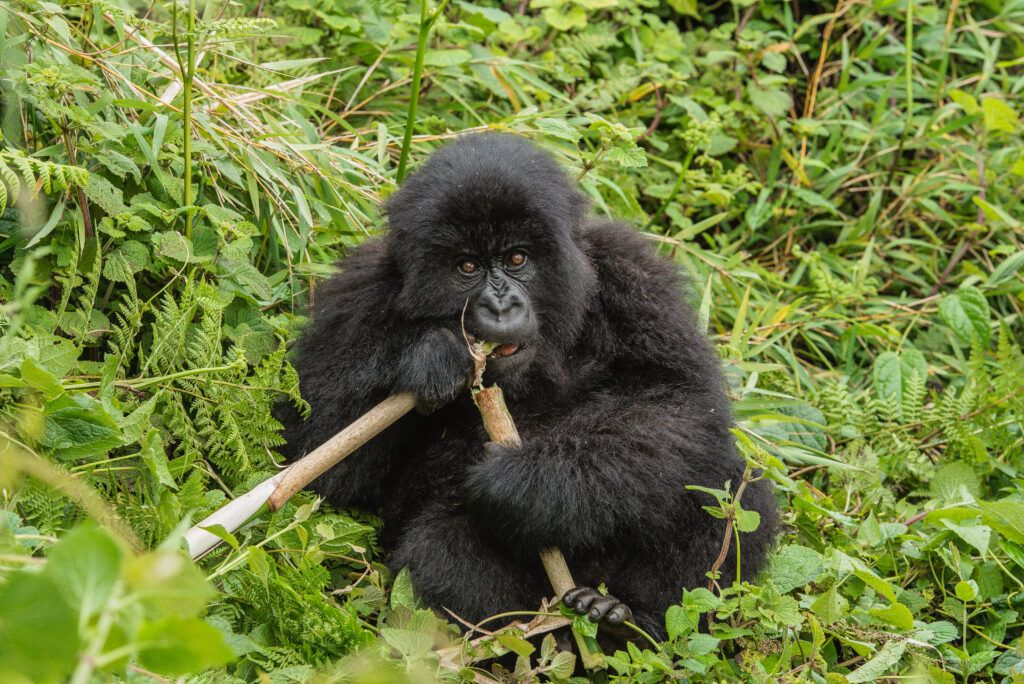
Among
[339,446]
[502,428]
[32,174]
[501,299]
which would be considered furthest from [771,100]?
[32,174]

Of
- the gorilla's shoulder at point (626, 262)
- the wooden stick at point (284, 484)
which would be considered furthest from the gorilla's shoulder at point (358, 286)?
the gorilla's shoulder at point (626, 262)

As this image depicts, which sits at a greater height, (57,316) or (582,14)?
(582,14)

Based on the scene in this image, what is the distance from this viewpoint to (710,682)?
3.21 m

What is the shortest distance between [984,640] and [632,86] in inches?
140

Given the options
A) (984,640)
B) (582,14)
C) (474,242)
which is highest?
(582,14)

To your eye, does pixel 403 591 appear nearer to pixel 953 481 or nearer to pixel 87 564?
pixel 87 564

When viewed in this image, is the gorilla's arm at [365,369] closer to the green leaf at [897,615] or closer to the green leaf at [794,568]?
the green leaf at [794,568]

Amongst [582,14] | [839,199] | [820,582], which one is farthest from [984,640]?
[582,14]

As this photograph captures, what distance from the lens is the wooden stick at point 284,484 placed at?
2729mm

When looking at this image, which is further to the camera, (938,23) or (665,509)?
(938,23)

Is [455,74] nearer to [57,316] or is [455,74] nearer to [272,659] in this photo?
[57,316]

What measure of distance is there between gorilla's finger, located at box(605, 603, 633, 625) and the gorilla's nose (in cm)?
90

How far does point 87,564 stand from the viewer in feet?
4.80

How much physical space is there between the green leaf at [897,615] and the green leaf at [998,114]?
3669 mm
